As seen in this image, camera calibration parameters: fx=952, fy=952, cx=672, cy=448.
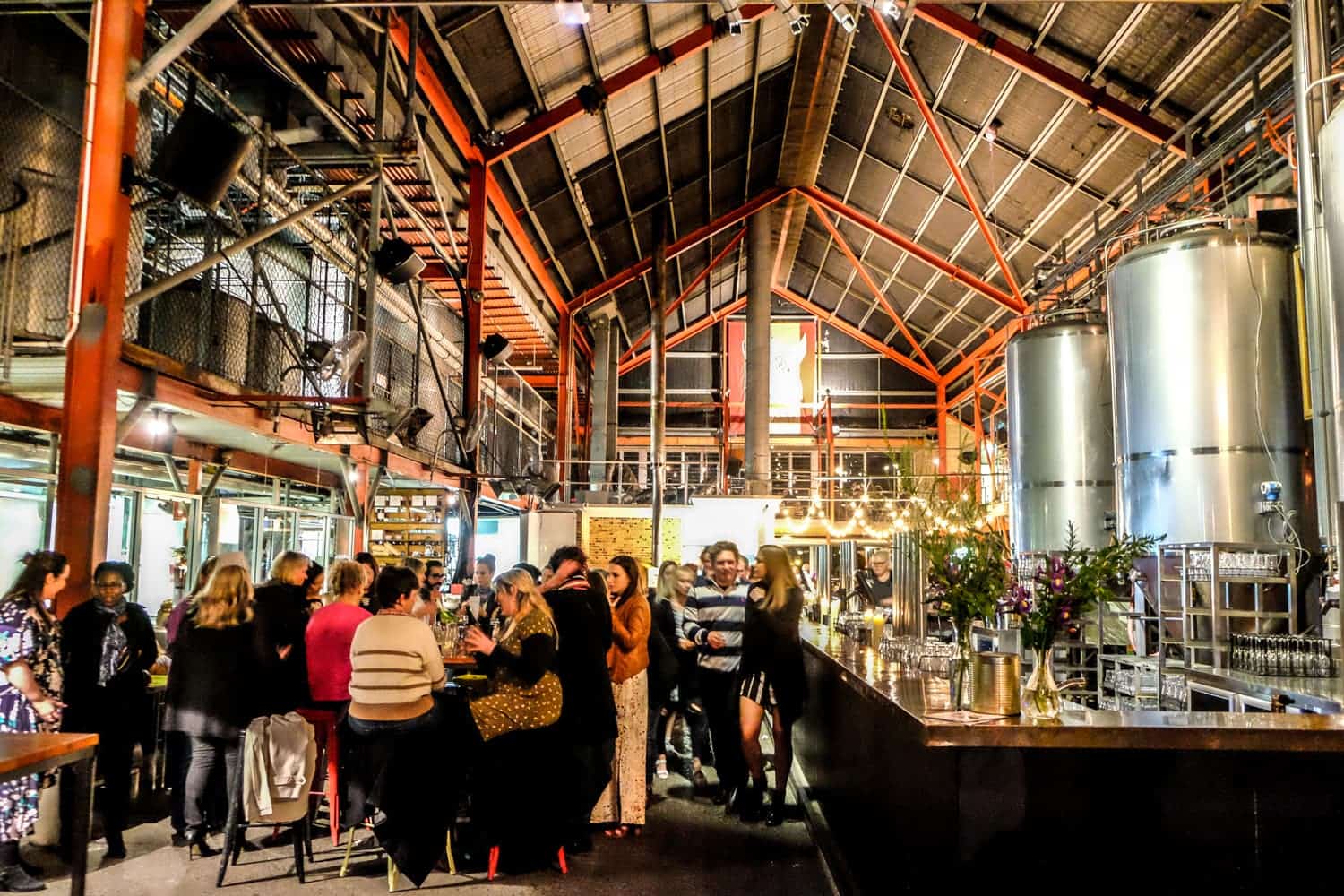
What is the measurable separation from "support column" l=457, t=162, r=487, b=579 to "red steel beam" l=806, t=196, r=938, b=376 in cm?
862

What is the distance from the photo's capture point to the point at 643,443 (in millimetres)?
26156

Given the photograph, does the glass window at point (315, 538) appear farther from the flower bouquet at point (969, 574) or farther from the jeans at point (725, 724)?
the flower bouquet at point (969, 574)

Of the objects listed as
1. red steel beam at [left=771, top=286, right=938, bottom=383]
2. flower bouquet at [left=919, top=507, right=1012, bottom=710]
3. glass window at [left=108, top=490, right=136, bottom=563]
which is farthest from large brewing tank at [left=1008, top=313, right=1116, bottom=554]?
red steel beam at [left=771, top=286, right=938, bottom=383]

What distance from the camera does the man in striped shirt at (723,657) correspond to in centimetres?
605

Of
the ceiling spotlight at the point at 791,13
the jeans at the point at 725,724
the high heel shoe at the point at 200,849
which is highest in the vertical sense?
the ceiling spotlight at the point at 791,13

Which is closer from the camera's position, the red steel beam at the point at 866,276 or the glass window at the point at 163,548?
the glass window at the point at 163,548

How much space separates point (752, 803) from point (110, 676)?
3.65 metres

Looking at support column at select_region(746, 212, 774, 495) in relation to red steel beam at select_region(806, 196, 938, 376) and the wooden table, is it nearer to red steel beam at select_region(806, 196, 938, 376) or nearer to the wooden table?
red steel beam at select_region(806, 196, 938, 376)

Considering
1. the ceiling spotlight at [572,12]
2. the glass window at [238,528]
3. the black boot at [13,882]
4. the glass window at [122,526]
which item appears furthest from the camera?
the glass window at [238,528]

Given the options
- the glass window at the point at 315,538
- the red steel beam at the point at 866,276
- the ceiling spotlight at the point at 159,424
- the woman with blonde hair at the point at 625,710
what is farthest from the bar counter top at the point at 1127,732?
the red steel beam at the point at 866,276

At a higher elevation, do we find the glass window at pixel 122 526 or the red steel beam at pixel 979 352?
the red steel beam at pixel 979 352

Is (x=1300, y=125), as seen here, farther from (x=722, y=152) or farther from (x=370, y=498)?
(x=722, y=152)

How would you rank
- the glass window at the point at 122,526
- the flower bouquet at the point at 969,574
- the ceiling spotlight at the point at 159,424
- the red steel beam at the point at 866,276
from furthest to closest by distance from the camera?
the red steel beam at the point at 866,276
the glass window at the point at 122,526
the ceiling spotlight at the point at 159,424
the flower bouquet at the point at 969,574

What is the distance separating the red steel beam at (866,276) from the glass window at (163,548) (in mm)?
12828
